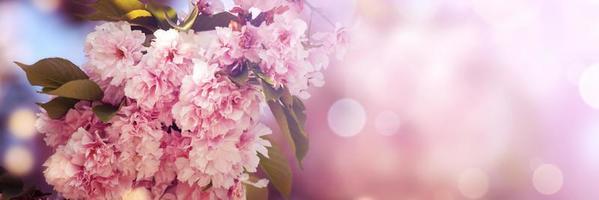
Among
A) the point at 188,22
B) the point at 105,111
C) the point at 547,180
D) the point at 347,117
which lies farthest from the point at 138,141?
the point at 547,180

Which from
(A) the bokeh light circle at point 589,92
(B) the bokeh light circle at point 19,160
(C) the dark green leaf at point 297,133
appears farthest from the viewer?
(A) the bokeh light circle at point 589,92

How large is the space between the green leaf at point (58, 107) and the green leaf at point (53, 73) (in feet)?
0.08

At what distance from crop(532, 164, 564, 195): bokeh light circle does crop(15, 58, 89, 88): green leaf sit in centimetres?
79

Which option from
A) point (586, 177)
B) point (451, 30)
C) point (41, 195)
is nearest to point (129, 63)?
point (41, 195)

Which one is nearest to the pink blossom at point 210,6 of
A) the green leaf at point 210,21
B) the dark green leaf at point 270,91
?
the green leaf at point 210,21

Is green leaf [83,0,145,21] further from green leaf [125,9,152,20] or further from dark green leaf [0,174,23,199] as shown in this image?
dark green leaf [0,174,23,199]

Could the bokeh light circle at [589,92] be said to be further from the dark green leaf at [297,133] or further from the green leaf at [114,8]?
the green leaf at [114,8]

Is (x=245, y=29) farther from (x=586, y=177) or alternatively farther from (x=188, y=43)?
(x=586, y=177)

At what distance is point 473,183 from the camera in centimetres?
110

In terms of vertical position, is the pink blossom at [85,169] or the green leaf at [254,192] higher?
the green leaf at [254,192]

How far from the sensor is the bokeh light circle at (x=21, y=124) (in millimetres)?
971

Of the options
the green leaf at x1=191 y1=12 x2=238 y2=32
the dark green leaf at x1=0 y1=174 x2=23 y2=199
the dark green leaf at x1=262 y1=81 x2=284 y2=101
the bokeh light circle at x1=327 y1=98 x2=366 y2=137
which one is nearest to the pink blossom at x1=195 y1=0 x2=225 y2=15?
the green leaf at x1=191 y1=12 x2=238 y2=32

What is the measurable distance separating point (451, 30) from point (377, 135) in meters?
0.23

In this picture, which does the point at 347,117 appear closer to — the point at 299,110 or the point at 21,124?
the point at 299,110
